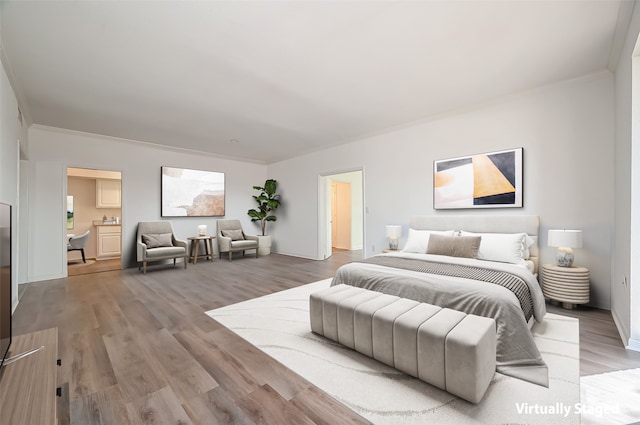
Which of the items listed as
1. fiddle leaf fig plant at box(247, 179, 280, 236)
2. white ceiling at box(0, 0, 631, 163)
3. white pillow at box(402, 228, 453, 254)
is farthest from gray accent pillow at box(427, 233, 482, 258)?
fiddle leaf fig plant at box(247, 179, 280, 236)

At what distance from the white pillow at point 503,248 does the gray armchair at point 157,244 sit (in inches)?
210

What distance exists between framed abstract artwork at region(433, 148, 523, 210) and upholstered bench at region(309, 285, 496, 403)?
2.61 meters

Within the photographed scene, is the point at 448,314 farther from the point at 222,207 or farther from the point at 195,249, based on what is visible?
the point at 222,207

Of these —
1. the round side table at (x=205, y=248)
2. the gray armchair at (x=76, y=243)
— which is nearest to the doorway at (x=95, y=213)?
the gray armchair at (x=76, y=243)

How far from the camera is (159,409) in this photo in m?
1.46

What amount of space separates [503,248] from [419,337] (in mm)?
2211

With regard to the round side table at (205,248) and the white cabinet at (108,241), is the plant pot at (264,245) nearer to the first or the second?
the round side table at (205,248)

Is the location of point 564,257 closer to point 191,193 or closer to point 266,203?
point 266,203

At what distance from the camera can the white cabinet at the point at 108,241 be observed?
677 centimetres

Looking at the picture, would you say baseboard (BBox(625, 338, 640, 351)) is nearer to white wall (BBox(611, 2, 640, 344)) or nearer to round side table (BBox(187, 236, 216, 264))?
white wall (BBox(611, 2, 640, 344))


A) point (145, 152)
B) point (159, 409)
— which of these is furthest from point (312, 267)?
point (145, 152)

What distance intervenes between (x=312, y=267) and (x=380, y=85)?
3.68 metres

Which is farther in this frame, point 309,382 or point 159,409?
point 309,382

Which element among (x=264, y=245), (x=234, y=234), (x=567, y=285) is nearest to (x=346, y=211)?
(x=264, y=245)
